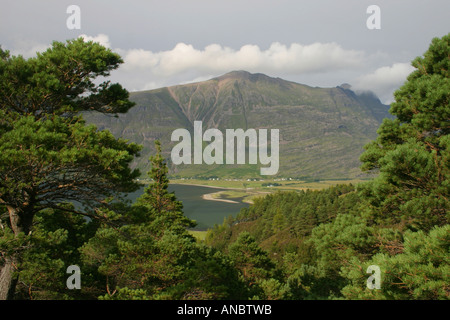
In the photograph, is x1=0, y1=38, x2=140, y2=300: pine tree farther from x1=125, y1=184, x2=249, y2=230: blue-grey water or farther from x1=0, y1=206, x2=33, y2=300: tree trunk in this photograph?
x1=125, y1=184, x2=249, y2=230: blue-grey water

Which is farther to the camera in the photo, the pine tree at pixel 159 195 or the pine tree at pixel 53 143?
the pine tree at pixel 159 195

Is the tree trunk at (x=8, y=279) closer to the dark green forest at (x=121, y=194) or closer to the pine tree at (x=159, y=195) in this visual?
the dark green forest at (x=121, y=194)

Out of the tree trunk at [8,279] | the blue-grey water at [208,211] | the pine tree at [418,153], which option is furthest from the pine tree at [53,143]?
the blue-grey water at [208,211]

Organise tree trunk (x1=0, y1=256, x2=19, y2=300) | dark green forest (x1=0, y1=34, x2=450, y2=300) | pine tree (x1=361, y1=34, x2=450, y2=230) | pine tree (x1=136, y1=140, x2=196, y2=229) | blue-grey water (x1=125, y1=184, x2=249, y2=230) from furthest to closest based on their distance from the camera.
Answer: blue-grey water (x1=125, y1=184, x2=249, y2=230)
pine tree (x1=136, y1=140, x2=196, y2=229)
tree trunk (x1=0, y1=256, x2=19, y2=300)
pine tree (x1=361, y1=34, x2=450, y2=230)
dark green forest (x1=0, y1=34, x2=450, y2=300)

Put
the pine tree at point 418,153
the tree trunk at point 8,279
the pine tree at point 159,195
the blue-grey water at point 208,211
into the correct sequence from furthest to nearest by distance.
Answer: the blue-grey water at point 208,211 < the pine tree at point 159,195 < the tree trunk at point 8,279 < the pine tree at point 418,153

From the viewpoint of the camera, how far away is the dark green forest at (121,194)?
8.85 meters

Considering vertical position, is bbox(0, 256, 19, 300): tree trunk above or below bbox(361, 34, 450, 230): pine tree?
below

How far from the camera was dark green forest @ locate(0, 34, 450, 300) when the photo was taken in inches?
348

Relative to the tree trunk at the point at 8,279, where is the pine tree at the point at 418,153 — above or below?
above

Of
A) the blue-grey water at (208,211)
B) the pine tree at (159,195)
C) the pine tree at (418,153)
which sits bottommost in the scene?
the blue-grey water at (208,211)

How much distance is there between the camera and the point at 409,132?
482 inches

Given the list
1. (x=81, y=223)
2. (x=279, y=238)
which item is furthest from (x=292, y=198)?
(x=81, y=223)

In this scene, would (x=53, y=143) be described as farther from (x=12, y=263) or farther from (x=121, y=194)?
(x=12, y=263)

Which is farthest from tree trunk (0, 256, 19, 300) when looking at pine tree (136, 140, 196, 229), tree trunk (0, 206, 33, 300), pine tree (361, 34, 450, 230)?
pine tree (136, 140, 196, 229)
